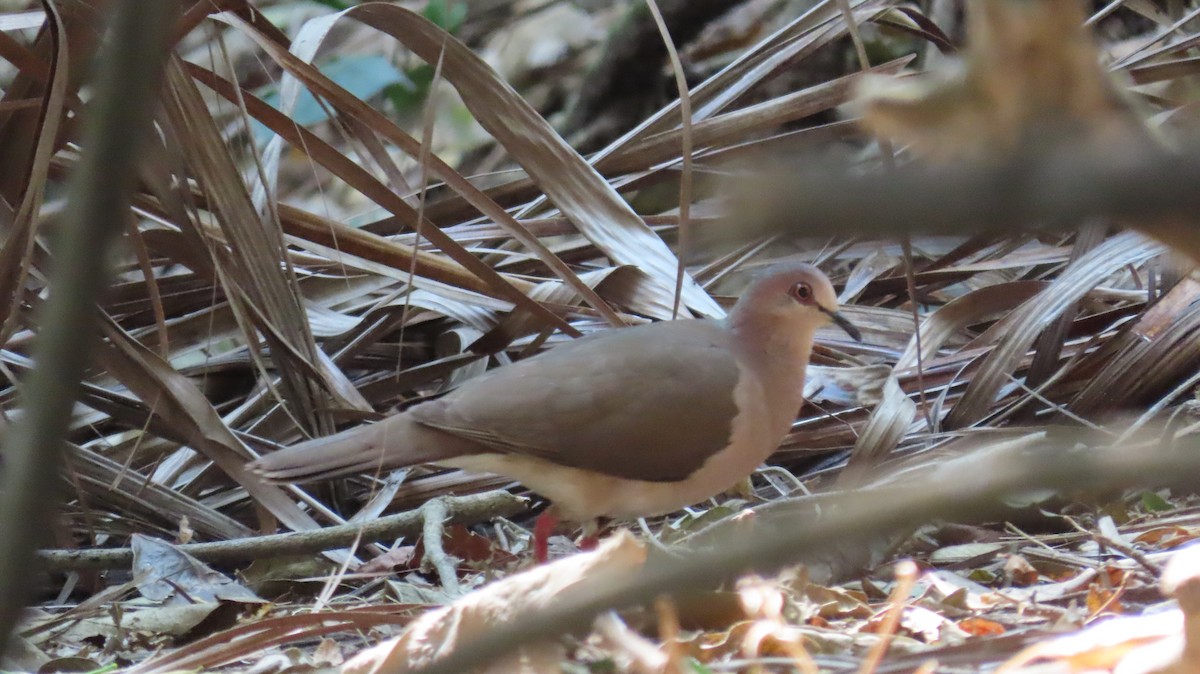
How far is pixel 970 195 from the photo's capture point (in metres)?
0.43

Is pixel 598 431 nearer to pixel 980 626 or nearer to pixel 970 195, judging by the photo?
pixel 980 626

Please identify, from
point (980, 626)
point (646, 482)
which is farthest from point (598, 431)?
point (980, 626)

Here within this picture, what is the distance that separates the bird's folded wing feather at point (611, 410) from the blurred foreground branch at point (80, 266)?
2.05m

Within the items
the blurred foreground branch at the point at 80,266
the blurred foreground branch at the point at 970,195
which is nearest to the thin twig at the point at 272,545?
the blurred foreground branch at the point at 80,266

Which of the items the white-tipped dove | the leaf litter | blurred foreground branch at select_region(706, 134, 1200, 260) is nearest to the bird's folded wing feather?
the white-tipped dove

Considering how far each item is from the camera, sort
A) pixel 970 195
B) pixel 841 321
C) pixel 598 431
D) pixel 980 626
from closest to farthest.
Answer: pixel 970 195 → pixel 980 626 → pixel 598 431 → pixel 841 321

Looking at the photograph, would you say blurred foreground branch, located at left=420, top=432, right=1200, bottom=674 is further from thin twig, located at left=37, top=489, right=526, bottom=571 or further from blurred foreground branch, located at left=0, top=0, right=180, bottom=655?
thin twig, located at left=37, top=489, right=526, bottom=571

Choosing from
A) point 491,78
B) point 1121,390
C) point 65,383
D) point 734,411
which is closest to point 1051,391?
point 1121,390

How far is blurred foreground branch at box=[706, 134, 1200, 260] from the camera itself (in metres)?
0.41

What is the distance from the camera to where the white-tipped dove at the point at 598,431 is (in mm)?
2713

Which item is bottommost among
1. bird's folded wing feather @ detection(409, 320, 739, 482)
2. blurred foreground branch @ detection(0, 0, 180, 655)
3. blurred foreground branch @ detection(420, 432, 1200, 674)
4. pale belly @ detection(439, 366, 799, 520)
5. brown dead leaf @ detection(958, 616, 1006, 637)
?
pale belly @ detection(439, 366, 799, 520)

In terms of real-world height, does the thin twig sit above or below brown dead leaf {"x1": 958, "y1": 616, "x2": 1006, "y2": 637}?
below

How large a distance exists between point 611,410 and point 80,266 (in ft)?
7.09

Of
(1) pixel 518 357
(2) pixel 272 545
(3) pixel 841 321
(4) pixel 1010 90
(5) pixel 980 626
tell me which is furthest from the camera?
(1) pixel 518 357
